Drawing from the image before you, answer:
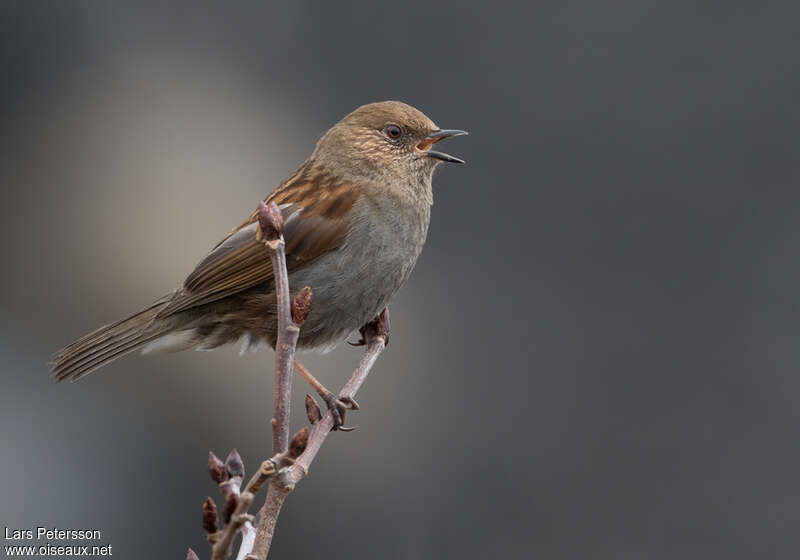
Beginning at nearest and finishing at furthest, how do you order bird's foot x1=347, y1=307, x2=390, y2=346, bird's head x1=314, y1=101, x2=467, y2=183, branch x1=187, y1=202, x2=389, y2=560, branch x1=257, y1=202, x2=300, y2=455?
1. branch x1=187, y1=202, x2=389, y2=560
2. branch x1=257, y1=202, x2=300, y2=455
3. bird's foot x1=347, y1=307, x2=390, y2=346
4. bird's head x1=314, y1=101, x2=467, y2=183

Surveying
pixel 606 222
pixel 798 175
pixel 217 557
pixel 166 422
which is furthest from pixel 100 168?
pixel 217 557

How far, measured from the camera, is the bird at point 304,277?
325 cm

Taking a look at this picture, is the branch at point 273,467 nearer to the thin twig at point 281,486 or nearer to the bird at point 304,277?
the thin twig at point 281,486

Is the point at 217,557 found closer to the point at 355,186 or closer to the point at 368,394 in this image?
the point at 355,186

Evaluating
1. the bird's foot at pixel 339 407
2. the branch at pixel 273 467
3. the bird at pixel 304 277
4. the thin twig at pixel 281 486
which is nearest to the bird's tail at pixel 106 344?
the bird at pixel 304 277

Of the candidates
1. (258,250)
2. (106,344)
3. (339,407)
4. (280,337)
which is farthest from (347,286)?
(280,337)

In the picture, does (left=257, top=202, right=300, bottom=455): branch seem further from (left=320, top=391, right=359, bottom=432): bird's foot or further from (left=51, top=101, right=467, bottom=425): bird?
(left=51, top=101, right=467, bottom=425): bird

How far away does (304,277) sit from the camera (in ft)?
10.8

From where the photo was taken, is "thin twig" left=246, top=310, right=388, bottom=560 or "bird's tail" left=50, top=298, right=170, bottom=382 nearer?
"thin twig" left=246, top=310, right=388, bottom=560

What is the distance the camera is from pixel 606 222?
6.34m

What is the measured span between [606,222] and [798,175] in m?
1.29

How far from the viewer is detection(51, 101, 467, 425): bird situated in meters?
3.25

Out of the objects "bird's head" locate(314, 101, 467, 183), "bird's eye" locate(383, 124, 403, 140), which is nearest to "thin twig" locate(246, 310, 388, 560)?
"bird's head" locate(314, 101, 467, 183)

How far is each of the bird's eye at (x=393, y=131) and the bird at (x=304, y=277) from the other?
7.8 inches
